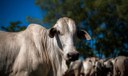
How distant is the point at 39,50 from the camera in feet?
17.5

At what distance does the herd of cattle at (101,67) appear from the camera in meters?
16.0

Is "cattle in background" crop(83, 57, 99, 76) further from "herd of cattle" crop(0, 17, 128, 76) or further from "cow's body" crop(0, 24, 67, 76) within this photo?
"cow's body" crop(0, 24, 67, 76)

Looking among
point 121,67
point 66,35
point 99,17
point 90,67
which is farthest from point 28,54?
point 99,17

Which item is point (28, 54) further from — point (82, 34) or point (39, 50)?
point (82, 34)

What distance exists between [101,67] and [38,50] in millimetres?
12819

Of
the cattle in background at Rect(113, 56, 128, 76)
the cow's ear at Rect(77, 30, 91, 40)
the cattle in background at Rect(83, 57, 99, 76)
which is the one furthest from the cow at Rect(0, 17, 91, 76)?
the cattle in background at Rect(113, 56, 128, 76)

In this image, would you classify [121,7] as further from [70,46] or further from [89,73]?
[70,46]

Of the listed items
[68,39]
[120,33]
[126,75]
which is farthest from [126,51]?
[68,39]

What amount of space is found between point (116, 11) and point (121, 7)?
1.04 metres

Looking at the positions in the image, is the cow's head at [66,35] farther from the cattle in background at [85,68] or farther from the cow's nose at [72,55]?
the cattle in background at [85,68]

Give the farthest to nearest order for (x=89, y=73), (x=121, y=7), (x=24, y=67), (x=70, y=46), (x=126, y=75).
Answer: (x=121, y=7)
(x=126, y=75)
(x=89, y=73)
(x=70, y=46)
(x=24, y=67)

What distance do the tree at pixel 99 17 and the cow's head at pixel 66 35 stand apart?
24.7 metres

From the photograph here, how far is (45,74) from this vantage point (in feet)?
17.1

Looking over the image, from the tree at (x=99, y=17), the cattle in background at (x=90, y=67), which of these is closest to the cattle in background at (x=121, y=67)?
the cattle in background at (x=90, y=67)
